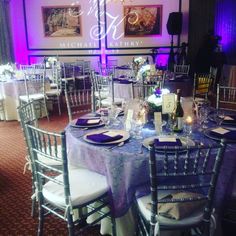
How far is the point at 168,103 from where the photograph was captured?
228cm

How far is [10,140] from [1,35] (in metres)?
4.58

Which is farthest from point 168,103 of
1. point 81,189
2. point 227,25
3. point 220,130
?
point 227,25

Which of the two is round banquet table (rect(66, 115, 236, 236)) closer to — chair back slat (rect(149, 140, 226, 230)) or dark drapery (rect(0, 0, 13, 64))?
chair back slat (rect(149, 140, 226, 230))

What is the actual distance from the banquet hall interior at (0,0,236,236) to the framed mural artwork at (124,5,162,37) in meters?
0.03

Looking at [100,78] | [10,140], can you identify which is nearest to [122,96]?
[100,78]

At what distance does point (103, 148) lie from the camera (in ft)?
6.42

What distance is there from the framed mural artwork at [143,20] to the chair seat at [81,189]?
6.83 meters

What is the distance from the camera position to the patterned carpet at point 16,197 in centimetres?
242

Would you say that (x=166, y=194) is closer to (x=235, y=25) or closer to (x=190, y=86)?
(x=190, y=86)

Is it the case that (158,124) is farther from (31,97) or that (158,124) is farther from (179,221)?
(31,97)

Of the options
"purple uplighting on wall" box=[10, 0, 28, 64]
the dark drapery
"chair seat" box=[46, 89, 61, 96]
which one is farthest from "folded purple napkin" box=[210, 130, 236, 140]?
"purple uplighting on wall" box=[10, 0, 28, 64]

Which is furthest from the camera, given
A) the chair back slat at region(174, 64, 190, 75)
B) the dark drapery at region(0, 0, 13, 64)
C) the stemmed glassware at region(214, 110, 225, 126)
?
the dark drapery at region(0, 0, 13, 64)

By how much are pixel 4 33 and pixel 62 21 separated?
160 centimetres

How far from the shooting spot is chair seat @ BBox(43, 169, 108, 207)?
1.92 meters
